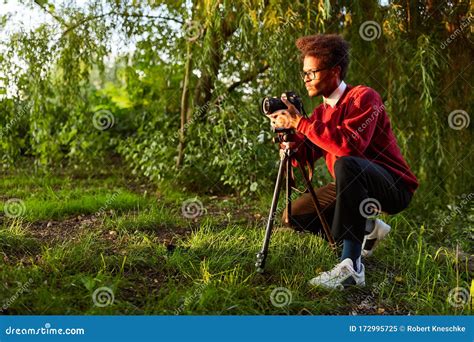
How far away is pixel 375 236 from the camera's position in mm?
3379

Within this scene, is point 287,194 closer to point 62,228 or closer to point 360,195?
point 360,195

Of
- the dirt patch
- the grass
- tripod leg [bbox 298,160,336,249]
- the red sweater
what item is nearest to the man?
the red sweater

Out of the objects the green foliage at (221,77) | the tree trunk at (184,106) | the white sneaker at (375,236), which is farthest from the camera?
the tree trunk at (184,106)

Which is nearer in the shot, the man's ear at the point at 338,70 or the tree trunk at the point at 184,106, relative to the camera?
the man's ear at the point at 338,70

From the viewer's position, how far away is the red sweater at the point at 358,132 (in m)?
2.89

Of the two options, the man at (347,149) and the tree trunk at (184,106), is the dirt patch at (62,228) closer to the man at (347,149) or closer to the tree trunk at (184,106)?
the tree trunk at (184,106)

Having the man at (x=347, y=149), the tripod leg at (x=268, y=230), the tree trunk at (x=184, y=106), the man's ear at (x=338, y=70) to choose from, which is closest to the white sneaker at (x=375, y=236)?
the man at (x=347, y=149)

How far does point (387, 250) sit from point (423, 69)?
4.62 feet

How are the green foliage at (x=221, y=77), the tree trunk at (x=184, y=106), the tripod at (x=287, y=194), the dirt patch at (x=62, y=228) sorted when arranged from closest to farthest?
the tripod at (x=287, y=194)
the dirt patch at (x=62, y=228)
the green foliage at (x=221, y=77)
the tree trunk at (x=184, y=106)

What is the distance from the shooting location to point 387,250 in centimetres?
395

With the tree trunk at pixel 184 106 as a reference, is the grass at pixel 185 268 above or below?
below

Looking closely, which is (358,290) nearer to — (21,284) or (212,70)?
(21,284)

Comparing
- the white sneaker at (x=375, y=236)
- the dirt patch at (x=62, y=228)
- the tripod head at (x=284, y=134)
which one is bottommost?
the dirt patch at (x=62, y=228)

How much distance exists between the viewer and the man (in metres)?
2.89
